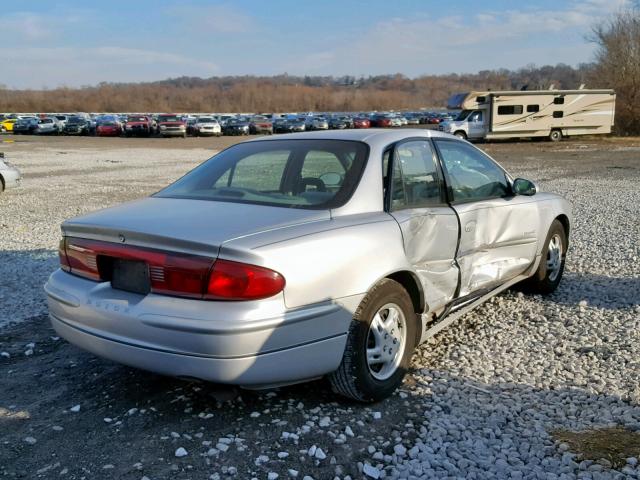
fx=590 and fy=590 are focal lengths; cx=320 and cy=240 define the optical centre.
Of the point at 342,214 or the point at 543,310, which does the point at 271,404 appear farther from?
the point at 543,310

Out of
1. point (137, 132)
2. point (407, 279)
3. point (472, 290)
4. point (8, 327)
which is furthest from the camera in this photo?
point (137, 132)

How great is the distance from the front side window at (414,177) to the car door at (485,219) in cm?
15

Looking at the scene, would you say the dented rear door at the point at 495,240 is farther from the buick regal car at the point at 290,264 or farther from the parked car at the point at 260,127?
the parked car at the point at 260,127

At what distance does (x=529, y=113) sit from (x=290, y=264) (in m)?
35.0

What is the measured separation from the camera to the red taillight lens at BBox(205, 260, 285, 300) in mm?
2904

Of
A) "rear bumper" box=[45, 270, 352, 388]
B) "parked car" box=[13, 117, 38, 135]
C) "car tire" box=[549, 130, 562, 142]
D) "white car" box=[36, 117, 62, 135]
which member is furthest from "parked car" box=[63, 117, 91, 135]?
"rear bumper" box=[45, 270, 352, 388]

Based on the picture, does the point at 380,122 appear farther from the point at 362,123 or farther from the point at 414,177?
the point at 414,177

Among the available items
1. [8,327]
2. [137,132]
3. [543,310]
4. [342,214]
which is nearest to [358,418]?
[342,214]

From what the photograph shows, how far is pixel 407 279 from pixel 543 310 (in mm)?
2164

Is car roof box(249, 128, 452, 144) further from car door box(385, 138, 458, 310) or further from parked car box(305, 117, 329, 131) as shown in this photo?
parked car box(305, 117, 329, 131)

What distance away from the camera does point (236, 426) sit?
3.27 m

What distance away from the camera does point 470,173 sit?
4730 millimetres

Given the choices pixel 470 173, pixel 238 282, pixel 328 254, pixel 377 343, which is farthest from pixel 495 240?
pixel 238 282

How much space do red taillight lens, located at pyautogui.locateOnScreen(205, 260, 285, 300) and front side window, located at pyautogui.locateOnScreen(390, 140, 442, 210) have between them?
3.88 ft
